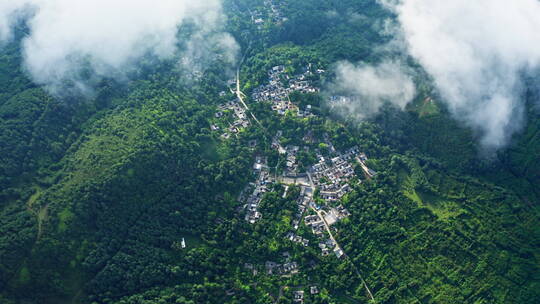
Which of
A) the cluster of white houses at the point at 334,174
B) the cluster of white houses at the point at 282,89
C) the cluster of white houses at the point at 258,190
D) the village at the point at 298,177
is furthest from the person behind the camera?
the cluster of white houses at the point at 282,89

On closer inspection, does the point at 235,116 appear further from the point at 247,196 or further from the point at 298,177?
the point at 298,177

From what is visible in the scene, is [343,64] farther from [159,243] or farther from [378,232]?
[159,243]

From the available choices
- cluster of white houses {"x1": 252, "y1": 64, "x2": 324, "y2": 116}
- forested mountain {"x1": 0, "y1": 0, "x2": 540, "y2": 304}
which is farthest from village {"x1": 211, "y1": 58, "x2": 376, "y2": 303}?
forested mountain {"x1": 0, "y1": 0, "x2": 540, "y2": 304}

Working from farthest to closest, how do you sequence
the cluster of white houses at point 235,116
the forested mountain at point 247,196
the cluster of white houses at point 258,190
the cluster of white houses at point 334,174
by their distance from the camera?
the cluster of white houses at point 235,116
the cluster of white houses at point 334,174
the cluster of white houses at point 258,190
the forested mountain at point 247,196

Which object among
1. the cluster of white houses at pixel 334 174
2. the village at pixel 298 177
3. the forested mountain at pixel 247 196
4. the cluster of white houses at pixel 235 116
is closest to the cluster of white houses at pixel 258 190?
the village at pixel 298 177

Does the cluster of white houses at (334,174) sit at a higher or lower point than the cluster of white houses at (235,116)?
lower

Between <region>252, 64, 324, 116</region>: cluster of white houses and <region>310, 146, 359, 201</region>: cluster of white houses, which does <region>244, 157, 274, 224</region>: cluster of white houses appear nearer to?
<region>310, 146, 359, 201</region>: cluster of white houses

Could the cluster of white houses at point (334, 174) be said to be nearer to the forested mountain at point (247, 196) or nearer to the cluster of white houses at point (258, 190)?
the forested mountain at point (247, 196)

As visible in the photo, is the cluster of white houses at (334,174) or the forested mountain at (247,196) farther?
the cluster of white houses at (334,174)

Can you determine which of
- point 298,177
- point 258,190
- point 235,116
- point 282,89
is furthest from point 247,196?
point 282,89
